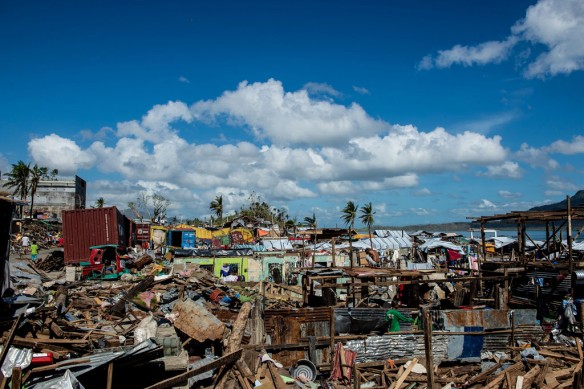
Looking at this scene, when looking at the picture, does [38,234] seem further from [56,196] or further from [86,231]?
[56,196]

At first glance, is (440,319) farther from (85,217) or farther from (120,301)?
(85,217)

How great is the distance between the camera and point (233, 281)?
27.4m

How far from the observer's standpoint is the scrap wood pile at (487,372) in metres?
11.8

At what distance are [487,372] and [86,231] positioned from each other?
26923 millimetres

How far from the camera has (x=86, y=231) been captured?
30344 millimetres

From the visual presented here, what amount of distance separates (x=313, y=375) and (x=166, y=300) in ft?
31.2

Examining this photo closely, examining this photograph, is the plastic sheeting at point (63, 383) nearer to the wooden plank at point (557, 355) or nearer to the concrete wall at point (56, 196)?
the wooden plank at point (557, 355)

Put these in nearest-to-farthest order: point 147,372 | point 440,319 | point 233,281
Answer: point 147,372 → point 440,319 → point 233,281

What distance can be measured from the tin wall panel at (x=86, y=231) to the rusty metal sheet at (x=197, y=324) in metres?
20.1

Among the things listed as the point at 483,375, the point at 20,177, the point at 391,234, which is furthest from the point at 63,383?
the point at 20,177

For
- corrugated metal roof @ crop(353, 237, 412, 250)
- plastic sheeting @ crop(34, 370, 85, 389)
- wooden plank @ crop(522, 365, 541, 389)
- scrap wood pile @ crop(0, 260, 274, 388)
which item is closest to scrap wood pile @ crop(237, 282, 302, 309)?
scrap wood pile @ crop(0, 260, 274, 388)

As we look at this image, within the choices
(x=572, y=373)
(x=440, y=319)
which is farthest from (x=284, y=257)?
(x=572, y=373)

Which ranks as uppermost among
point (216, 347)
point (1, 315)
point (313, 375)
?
point (1, 315)

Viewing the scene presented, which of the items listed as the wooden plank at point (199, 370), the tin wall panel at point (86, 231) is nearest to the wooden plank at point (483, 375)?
the wooden plank at point (199, 370)
